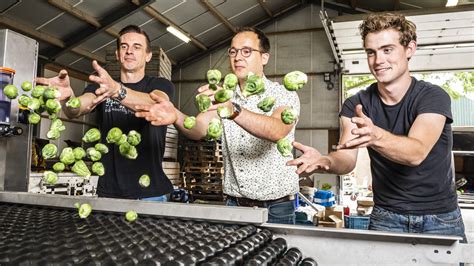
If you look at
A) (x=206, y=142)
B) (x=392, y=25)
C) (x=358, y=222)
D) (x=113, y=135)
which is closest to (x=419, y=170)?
(x=392, y=25)

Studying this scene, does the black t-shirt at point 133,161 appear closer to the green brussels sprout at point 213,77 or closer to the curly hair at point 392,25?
the green brussels sprout at point 213,77

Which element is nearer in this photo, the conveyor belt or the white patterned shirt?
the conveyor belt

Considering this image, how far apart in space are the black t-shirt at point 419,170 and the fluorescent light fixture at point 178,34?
10.2 meters

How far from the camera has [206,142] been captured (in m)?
10.6

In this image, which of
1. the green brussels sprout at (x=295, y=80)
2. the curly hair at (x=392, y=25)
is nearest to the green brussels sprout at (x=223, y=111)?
the green brussels sprout at (x=295, y=80)

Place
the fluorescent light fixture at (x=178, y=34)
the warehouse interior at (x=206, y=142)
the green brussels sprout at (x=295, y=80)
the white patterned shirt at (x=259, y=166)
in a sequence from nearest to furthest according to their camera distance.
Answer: the warehouse interior at (x=206, y=142)
the green brussels sprout at (x=295, y=80)
the white patterned shirt at (x=259, y=166)
the fluorescent light fixture at (x=178, y=34)

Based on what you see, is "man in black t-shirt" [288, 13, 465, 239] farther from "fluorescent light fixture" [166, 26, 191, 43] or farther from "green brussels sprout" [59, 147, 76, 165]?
"fluorescent light fixture" [166, 26, 191, 43]

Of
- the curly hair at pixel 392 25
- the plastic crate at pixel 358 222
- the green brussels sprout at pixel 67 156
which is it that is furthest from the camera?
the plastic crate at pixel 358 222

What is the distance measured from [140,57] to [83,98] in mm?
528

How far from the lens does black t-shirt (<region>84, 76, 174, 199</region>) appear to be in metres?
2.79

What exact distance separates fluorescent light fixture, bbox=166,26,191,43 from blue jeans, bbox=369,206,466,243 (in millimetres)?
10399

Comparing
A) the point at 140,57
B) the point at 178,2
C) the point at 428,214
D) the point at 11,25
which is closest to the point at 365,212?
the point at 428,214

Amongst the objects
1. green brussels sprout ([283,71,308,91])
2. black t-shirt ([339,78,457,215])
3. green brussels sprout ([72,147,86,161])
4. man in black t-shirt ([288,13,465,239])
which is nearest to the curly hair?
man in black t-shirt ([288,13,465,239])

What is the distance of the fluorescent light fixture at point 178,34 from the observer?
1164 cm
